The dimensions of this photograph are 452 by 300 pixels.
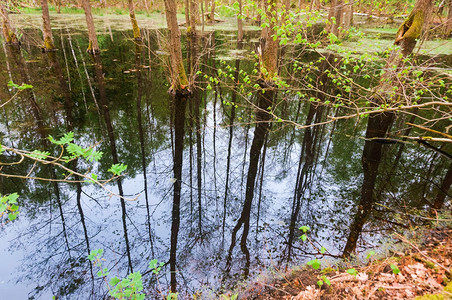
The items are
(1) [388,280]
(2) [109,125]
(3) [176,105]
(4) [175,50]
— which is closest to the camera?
(1) [388,280]

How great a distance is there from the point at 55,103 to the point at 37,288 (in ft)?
26.1

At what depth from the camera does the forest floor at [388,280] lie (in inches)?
100

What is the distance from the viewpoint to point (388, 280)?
2797 mm

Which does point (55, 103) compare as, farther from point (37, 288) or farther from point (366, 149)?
point (366, 149)

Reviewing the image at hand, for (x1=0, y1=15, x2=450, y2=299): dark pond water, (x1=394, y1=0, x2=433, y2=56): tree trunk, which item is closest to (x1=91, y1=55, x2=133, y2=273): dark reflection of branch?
(x1=0, y1=15, x2=450, y2=299): dark pond water

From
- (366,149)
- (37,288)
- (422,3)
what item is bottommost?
(37,288)

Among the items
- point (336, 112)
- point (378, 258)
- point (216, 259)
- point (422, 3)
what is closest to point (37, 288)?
point (216, 259)

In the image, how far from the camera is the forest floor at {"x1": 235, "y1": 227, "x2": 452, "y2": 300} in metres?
2.54

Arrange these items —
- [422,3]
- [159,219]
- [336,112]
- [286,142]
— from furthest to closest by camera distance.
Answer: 1. [336,112]
2. [286,142]
3. [422,3]
4. [159,219]

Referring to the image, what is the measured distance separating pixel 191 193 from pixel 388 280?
12.9 ft

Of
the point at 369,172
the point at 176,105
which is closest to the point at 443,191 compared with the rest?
the point at 369,172

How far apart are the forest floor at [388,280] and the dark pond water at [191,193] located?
424 millimetres

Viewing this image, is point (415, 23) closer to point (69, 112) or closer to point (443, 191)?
point (443, 191)

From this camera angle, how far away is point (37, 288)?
3604 millimetres
